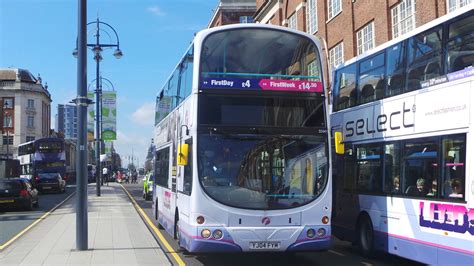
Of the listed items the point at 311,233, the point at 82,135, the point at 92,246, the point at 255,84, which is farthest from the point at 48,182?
the point at 311,233

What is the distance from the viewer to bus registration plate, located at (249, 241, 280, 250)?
30.0ft

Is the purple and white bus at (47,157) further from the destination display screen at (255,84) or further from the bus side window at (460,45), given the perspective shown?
the bus side window at (460,45)

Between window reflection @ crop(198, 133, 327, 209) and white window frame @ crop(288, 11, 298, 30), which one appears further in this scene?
white window frame @ crop(288, 11, 298, 30)

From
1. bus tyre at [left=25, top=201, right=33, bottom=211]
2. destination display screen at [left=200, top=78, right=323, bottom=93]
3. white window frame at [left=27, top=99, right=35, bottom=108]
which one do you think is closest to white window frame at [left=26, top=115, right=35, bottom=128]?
white window frame at [left=27, top=99, right=35, bottom=108]

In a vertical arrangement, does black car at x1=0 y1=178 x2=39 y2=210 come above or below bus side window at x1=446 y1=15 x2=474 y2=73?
below

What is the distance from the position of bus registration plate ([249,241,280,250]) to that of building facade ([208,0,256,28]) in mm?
57026

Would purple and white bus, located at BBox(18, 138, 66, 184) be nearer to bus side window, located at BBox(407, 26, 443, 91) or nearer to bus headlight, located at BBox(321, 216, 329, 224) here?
bus headlight, located at BBox(321, 216, 329, 224)

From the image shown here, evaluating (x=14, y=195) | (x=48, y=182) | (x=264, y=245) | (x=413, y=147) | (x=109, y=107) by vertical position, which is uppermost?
(x=109, y=107)

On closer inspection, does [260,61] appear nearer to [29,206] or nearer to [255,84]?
[255,84]

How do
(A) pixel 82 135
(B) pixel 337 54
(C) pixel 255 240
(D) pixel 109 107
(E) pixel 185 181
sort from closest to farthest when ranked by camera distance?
(C) pixel 255 240 → (E) pixel 185 181 → (A) pixel 82 135 → (B) pixel 337 54 → (D) pixel 109 107

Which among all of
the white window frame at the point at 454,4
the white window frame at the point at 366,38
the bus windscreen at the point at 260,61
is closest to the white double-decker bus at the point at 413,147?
the bus windscreen at the point at 260,61

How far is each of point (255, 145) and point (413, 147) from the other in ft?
8.80

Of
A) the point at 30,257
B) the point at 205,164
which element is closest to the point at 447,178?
the point at 205,164

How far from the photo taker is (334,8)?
105 feet
